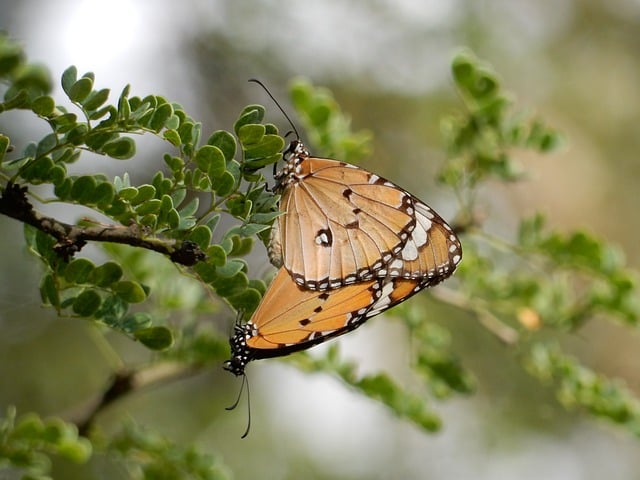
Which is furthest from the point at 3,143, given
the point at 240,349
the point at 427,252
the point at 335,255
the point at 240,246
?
the point at 427,252

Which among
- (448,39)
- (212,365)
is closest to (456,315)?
(448,39)

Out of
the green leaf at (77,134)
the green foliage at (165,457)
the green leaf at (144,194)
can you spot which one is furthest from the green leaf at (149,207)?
the green foliage at (165,457)

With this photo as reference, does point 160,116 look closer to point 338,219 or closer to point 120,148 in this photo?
point 120,148

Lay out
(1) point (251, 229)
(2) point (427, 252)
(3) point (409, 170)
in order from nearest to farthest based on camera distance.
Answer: (1) point (251, 229)
(2) point (427, 252)
(3) point (409, 170)

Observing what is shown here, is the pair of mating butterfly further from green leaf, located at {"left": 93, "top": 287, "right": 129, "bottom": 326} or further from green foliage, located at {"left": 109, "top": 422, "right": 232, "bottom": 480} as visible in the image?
green foliage, located at {"left": 109, "top": 422, "right": 232, "bottom": 480}

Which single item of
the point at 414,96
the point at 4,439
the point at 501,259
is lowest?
the point at 4,439

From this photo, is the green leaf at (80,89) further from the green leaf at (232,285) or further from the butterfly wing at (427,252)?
the butterfly wing at (427,252)

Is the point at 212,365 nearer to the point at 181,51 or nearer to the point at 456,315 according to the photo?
the point at 456,315
